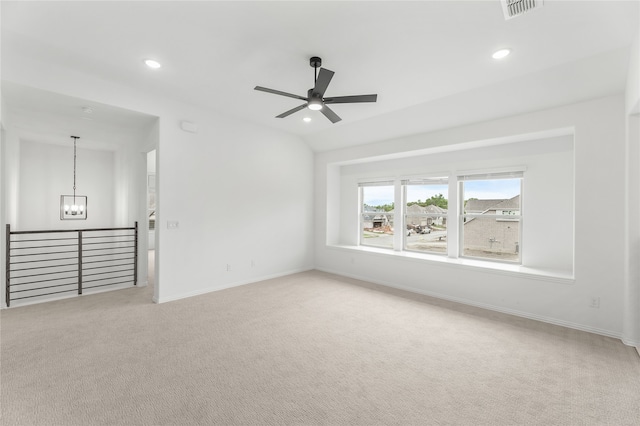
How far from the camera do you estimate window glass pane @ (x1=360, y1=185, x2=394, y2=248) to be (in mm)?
6000

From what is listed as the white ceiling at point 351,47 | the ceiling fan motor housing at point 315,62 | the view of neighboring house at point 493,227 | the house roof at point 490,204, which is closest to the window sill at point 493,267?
the view of neighboring house at point 493,227

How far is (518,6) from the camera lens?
206cm

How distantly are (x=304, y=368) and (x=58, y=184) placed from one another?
6.18m

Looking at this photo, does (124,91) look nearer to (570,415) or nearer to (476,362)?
(476,362)

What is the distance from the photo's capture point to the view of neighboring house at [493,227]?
4.37 m

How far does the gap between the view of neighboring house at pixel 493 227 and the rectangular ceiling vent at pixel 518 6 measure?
296 cm

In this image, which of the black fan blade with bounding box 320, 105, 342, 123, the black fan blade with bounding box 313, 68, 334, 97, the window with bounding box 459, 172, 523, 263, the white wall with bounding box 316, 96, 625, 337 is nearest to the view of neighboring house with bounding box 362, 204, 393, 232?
the window with bounding box 459, 172, 523, 263

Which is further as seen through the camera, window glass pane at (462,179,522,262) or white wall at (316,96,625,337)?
window glass pane at (462,179,522,262)

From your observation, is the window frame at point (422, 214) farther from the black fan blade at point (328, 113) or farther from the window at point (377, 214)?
the black fan blade at point (328, 113)

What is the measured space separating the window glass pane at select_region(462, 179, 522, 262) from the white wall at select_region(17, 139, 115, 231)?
698 centimetres

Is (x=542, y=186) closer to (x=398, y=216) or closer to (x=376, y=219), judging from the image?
(x=398, y=216)

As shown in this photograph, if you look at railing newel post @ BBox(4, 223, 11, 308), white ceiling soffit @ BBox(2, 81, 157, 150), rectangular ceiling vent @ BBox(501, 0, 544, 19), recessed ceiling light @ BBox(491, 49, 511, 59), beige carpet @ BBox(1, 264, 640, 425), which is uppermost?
recessed ceiling light @ BBox(491, 49, 511, 59)

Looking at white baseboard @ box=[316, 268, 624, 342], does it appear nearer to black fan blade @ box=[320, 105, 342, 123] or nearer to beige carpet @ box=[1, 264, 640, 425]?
beige carpet @ box=[1, 264, 640, 425]

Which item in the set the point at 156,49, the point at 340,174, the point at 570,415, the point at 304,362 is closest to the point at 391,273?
the point at 340,174
